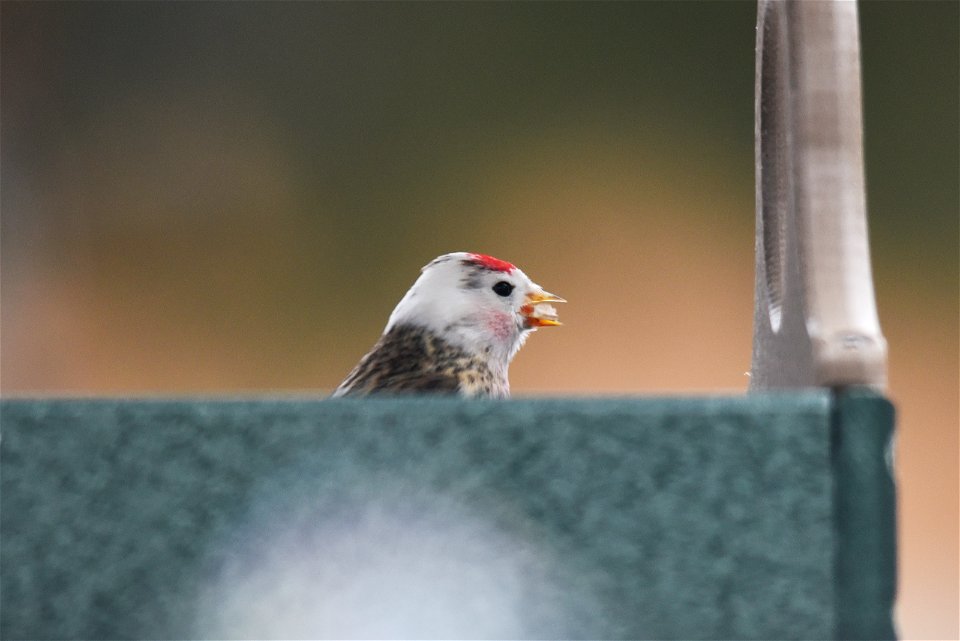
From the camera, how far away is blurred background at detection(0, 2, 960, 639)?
2.23 m

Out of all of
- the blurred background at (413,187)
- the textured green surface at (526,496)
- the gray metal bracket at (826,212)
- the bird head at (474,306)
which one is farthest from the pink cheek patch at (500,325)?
the blurred background at (413,187)

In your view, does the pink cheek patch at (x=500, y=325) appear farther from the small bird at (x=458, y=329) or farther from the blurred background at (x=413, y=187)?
the blurred background at (x=413, y=187)

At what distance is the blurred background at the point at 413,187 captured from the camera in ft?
7.32

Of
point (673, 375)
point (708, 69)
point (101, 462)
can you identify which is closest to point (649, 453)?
point (101, 462)

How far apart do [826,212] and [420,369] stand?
619mm

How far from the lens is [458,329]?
1146 millimetres

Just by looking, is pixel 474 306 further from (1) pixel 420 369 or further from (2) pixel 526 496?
(2) pixel 526 496

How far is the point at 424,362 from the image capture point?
3.68 ft

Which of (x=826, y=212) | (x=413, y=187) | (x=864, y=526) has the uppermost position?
(x=413, y=187)

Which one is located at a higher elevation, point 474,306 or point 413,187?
point 413,187

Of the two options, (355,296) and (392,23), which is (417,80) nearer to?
(392,23)

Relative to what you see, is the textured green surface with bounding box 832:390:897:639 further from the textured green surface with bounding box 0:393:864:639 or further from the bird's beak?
the bird's beak

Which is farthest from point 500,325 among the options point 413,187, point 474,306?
point 413,187

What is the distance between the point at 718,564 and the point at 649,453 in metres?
0.05
